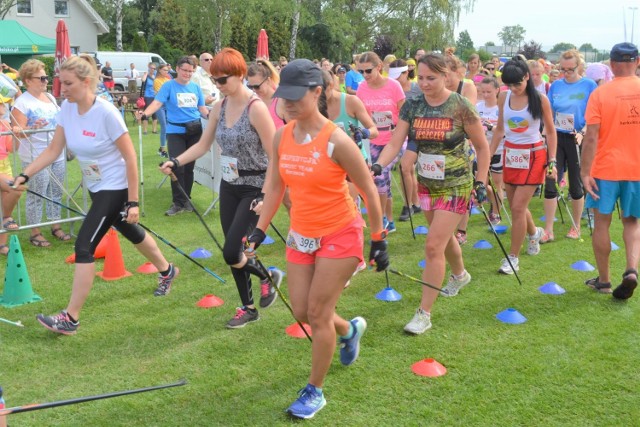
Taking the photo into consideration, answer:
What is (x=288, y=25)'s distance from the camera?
1848 inches

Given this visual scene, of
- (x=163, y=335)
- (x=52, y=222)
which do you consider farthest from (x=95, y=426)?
(x=52, y=222)

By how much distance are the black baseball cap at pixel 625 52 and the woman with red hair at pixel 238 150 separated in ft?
9.30

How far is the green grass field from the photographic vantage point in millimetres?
3791

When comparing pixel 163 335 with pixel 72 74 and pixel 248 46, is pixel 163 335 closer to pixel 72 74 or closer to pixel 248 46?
pixel 72 74

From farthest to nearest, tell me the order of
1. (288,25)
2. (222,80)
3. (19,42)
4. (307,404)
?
1. (288,25)
2. (19,42)
3. (222,80)
4. (307,404)

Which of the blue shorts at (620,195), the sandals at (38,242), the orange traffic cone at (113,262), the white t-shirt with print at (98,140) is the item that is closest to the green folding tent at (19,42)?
the sandals at (38,242)

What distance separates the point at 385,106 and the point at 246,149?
9.88 ft

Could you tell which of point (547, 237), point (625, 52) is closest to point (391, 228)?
point (547, 237)

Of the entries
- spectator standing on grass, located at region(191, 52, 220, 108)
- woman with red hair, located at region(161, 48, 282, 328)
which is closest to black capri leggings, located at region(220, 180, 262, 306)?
woman with red hair, located at region(161, 48, 282, 328)

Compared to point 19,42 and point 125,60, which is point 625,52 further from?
point 19,42

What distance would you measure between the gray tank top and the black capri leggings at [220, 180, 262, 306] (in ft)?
0.24

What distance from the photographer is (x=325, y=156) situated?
3369 millimetres

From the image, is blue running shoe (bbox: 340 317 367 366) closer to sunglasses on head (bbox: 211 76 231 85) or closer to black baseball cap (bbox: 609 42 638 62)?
sunglasses on head (bbox: 211 76 231 85)

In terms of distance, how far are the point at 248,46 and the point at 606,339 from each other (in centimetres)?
4490
